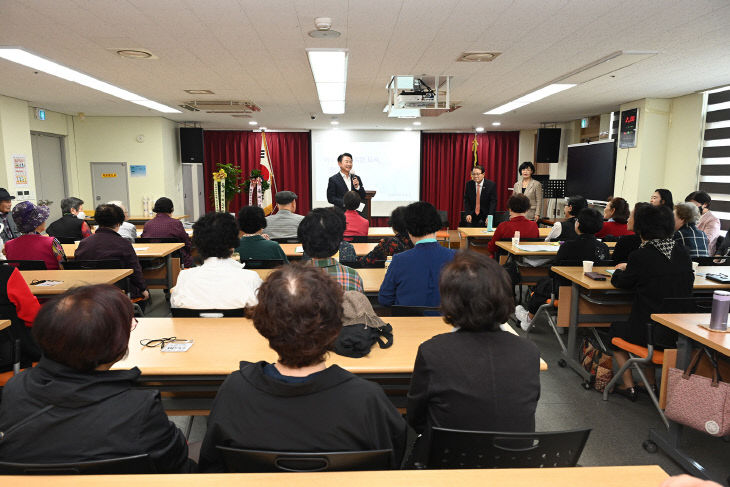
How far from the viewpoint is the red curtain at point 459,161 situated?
12.3 metres

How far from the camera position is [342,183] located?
6.93 meters

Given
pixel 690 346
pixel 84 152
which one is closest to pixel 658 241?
pixel 690 346

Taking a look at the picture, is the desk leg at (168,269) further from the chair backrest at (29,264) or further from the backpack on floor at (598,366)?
the backpack on floor at (598,366)

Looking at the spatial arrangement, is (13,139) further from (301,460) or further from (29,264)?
(301,460)

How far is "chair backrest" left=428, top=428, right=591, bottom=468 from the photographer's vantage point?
48.3 inches

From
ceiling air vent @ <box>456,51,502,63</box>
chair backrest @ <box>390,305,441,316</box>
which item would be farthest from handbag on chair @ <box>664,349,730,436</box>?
ceiling air vent @ <box>456,51,502,63</box>

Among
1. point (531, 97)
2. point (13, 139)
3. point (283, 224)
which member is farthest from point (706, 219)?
point (13, 139)

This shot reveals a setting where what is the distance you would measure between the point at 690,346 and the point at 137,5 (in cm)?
406

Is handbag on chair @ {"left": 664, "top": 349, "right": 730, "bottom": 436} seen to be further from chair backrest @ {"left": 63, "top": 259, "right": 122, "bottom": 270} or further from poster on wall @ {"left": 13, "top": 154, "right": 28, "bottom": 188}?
poster on wall @ {"left": 13, "top": 154, "right": 28, "bottom": 188}

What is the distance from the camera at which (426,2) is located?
3.11 meters

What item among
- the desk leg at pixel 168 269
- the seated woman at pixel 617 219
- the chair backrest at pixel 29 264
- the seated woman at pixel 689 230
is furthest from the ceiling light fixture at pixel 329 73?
the seated woman at pixel 689 230

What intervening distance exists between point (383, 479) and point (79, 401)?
0.77m

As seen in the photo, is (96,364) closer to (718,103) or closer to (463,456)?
(463,456)

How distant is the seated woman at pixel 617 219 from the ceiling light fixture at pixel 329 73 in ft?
10.6
